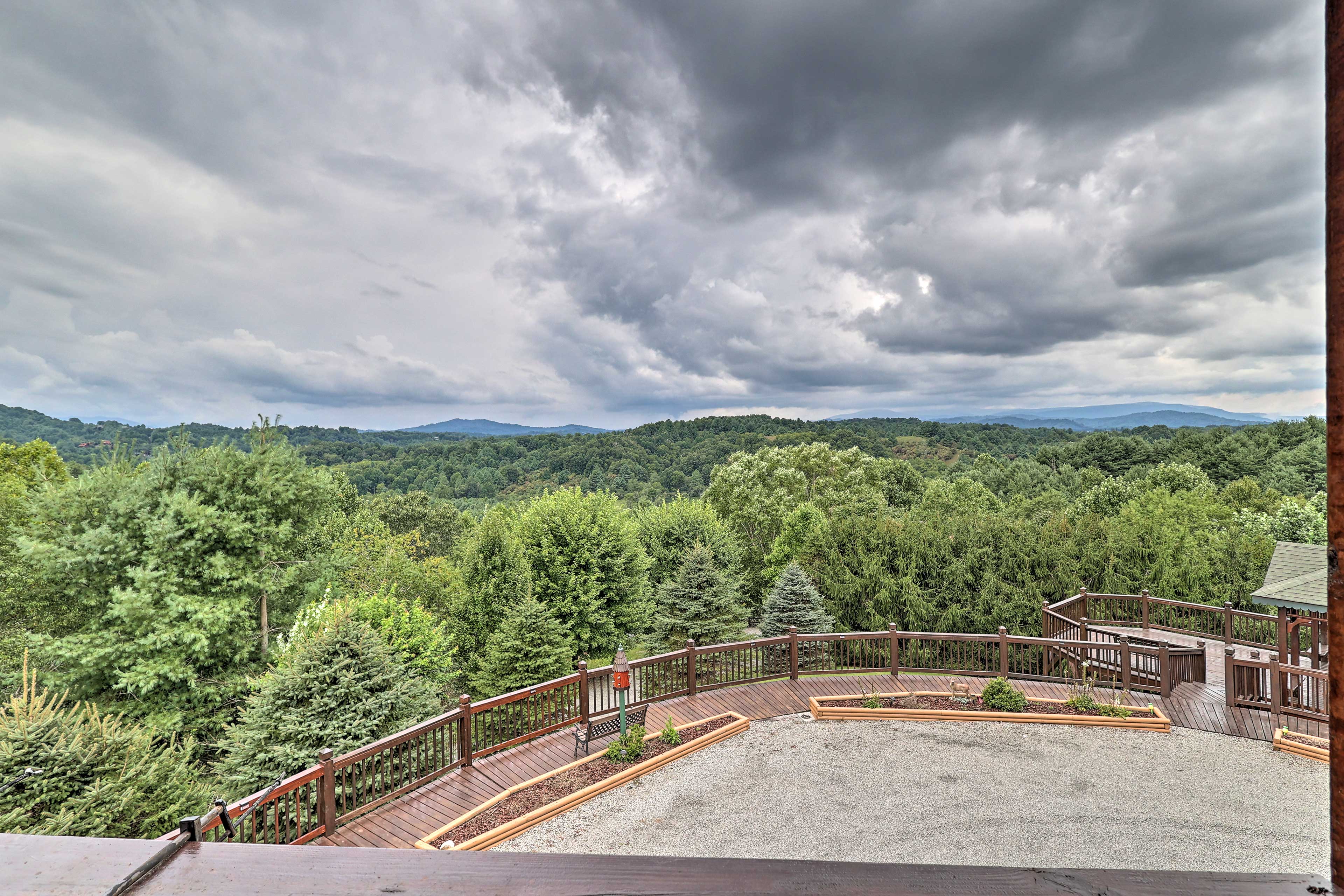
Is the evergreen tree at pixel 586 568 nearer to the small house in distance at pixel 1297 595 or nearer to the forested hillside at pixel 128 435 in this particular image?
the forested hillside at pixel 128 435

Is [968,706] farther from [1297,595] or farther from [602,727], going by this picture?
[602,727]

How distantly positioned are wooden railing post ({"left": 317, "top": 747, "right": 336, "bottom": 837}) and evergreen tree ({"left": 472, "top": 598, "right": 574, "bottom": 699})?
836 cm

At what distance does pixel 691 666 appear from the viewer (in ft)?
36.1

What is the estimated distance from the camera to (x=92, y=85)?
7836mm

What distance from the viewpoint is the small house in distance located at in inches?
407

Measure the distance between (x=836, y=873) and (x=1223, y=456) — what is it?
6045cm

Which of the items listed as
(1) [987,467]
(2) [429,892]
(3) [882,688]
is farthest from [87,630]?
(1) [987,467]

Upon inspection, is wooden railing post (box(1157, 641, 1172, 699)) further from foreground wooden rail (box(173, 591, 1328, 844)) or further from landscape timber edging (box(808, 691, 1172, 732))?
landscape timber edging (box(808, 691, 1172, 732))

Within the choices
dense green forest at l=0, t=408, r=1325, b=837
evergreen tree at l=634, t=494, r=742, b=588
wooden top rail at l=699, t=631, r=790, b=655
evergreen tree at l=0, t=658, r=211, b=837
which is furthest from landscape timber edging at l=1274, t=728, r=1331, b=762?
evergreen tree at l=634, t=494, r=742, b=588

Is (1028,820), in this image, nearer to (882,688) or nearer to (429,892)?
(882,688)

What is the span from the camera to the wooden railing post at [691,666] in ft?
35.8

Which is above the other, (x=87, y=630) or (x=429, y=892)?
(x=429, y=892)

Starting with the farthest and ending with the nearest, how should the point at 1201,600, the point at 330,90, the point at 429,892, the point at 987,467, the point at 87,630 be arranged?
the point at 987,467 → the point at 1201,600 → the point at 87,630 → the point at 330,90 → the point at 429,892

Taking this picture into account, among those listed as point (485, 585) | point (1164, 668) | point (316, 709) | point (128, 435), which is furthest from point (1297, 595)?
point (128, 435)
